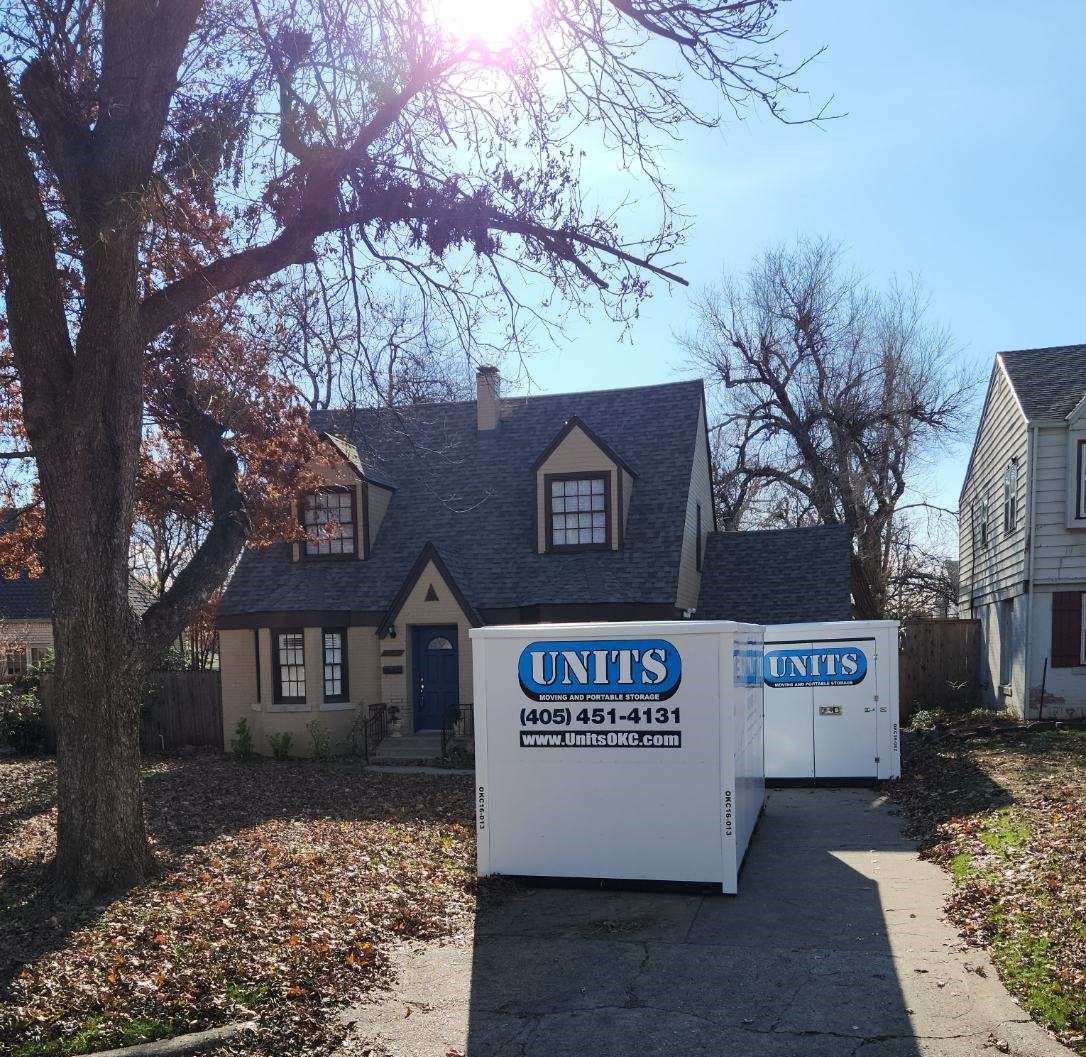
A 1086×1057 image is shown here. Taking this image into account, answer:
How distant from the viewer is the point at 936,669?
24.5m

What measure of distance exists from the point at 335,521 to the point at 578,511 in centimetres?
560

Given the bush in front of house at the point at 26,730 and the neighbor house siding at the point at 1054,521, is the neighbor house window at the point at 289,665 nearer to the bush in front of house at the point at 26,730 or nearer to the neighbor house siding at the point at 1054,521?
the bush in front of house at the point at 26,730

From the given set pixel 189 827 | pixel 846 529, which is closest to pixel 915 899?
pixel 189 827

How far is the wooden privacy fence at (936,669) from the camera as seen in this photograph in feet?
79.9

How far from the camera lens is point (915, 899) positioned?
28.9 ft

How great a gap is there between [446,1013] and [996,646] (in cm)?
2002

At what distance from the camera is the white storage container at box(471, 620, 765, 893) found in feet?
29.5

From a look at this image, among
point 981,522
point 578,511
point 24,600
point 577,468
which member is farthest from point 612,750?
point 24,600

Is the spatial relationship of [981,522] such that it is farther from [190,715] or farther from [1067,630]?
[190,715]

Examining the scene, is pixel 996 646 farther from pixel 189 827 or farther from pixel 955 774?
pixel 189 827

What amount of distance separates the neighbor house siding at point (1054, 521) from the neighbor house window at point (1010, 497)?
139 centimetres

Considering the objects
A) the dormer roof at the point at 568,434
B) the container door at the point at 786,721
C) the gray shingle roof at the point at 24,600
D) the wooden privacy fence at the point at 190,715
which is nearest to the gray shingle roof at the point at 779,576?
the dormer roof at the point at 568,434

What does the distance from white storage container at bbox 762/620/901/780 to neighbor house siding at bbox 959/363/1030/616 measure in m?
6.27

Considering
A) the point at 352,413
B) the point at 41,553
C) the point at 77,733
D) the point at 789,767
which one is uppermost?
the point at 352,413
